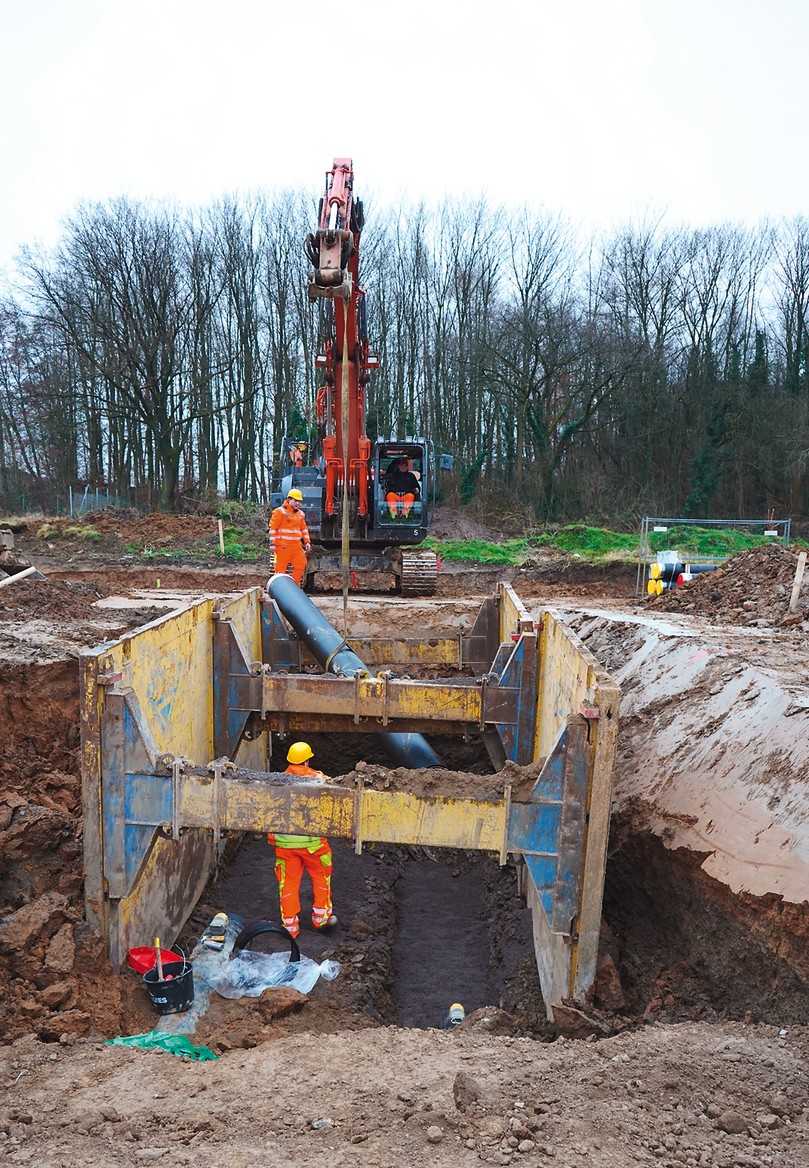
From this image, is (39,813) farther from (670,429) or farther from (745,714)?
(670,429)

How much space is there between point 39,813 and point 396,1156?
3.51m

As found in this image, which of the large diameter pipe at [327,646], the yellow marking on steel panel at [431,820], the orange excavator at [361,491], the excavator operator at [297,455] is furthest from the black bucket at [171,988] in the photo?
the excavator operator at [297,455]

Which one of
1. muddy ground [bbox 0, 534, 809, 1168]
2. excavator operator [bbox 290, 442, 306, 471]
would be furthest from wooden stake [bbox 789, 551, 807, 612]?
excavator operator [bbox 290, 442, 306, 471]

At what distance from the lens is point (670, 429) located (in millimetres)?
31812

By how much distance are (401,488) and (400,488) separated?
0.06ft

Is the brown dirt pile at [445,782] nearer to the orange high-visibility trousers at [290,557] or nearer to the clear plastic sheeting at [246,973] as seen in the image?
the clear plastic sheeting at [246,973]

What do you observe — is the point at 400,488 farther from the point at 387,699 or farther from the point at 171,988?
the point at 171,988

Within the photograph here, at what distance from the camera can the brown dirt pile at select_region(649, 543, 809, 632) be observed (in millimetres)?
8844

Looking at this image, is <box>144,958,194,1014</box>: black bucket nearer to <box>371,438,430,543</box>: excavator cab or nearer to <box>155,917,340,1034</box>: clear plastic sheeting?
<box>155,917,340,1034</box>: clear plastic sheeting

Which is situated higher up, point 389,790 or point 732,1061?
point 389,790

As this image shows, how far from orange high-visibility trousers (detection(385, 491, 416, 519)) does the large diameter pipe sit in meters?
5.35

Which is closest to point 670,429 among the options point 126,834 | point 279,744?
point 279,744

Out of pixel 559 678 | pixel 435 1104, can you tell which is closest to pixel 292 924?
pixel 559 678

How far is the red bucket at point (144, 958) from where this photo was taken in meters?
4.55
